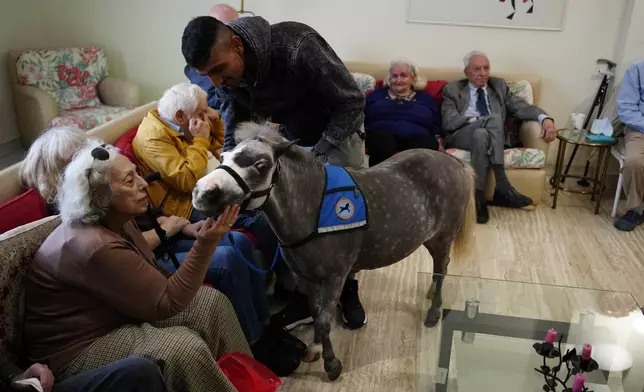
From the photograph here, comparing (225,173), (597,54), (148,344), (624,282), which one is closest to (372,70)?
(597,54)

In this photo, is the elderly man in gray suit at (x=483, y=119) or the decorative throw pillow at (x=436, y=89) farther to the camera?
the decorative throw pillow at (x=436, y=89)

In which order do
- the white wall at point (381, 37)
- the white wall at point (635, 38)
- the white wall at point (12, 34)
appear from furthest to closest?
the white wall at point (12, 34) → the white wall at point (381, 37) → the white wall at point (635, 38)

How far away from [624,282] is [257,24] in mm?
2401

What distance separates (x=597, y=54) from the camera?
4242 millimetres

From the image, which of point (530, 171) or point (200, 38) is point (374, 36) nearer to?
point (530, 171)

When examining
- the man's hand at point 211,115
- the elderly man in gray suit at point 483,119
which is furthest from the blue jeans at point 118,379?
the elderly man in gray suit at point 483,119

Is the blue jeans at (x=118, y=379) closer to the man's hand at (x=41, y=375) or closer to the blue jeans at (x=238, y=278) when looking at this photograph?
the man's hand at (x=41, y=375)

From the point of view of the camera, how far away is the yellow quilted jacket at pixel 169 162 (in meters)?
2.26

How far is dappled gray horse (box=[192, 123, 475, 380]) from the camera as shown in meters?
1.60

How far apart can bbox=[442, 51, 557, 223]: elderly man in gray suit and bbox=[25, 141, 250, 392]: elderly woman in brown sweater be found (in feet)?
8.38

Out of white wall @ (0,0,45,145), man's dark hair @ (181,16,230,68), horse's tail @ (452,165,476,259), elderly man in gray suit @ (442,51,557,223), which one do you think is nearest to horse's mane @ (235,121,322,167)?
man's dark hair @ (181,16,230,68)

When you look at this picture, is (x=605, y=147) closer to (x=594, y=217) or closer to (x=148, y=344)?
(x=594, y=217)

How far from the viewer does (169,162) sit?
226 centimetres

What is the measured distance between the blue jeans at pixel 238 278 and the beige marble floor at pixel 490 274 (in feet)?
0.86
